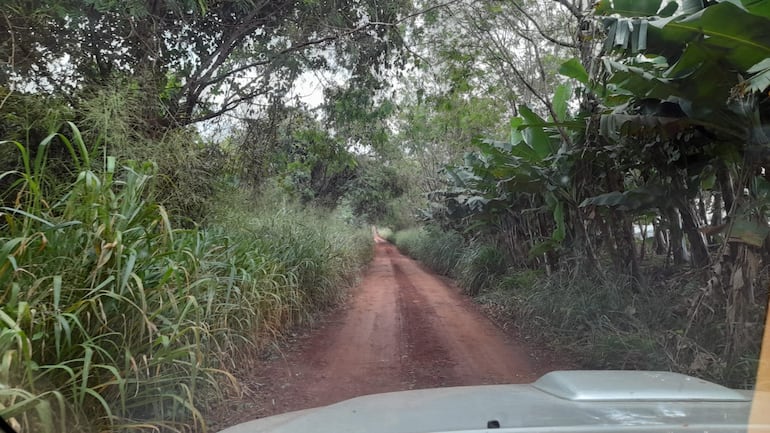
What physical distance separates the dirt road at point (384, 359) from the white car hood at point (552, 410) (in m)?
2.56

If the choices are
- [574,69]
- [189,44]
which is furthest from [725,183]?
[189,44]

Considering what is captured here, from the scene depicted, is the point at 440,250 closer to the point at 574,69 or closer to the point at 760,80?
the point at 574,69

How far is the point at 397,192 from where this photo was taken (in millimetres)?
29766

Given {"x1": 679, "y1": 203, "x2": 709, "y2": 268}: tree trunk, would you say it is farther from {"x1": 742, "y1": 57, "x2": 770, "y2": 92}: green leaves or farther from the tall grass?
the tall grass

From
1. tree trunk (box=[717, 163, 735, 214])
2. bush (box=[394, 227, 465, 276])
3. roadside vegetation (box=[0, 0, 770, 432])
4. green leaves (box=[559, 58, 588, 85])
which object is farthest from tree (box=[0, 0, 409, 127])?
bush (box=[394, 227, 465, 276])

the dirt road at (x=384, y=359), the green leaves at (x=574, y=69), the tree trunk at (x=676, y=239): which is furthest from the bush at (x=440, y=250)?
the green leaves at (x=574, y=69)

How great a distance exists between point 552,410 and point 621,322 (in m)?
5.35

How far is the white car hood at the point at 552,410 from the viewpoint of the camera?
2.14m

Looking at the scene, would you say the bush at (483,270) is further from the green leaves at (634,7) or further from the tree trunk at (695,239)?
the green leaves at (634,7)

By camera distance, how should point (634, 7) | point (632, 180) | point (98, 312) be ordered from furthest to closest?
point (632, 180) < point (634, 7) < point (98, 312)

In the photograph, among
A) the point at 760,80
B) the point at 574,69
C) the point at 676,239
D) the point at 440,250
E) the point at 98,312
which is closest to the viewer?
the point at 98,312

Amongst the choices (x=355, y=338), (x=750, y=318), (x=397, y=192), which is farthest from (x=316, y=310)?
(x=397, y=192)

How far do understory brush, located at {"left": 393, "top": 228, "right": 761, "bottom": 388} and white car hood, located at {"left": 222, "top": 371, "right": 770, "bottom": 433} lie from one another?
2928mm

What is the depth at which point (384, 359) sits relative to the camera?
274 inches
